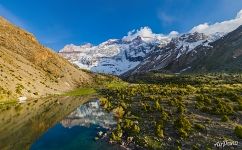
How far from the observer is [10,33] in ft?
636

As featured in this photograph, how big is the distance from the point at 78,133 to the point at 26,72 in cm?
9544

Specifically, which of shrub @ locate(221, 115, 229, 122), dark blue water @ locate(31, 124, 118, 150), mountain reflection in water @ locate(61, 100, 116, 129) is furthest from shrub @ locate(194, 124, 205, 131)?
mountain reflection in water @ locate(61, 100, 116, 129)

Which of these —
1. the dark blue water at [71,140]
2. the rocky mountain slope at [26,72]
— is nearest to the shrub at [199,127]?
the dark blue water at [71,140]

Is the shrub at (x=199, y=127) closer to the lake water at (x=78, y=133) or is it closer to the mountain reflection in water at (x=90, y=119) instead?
the lake water at (x=78, y=133)

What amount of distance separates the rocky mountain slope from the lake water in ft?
138

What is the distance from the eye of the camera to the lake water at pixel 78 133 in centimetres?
4606

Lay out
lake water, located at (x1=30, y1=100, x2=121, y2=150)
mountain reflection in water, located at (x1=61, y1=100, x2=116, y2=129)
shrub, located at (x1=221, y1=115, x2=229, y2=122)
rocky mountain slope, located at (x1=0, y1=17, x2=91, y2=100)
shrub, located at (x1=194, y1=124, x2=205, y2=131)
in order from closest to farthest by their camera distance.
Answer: lake water, located at (x1=30, y1=100, x2=121, y2=150)
shrub, located at (x1=194, y1=124, x2=205, y2=131)
shrub, located at (x1=221, y1=115, x2=229, y2=122)
mountain reflection in water, located at (x1=61, y1=100, x2=116, y2=129)
rocky mountain slope, located at (x1=0, y1=17, x2=91, y2=100)

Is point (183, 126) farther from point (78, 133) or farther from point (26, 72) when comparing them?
point (26, 72)

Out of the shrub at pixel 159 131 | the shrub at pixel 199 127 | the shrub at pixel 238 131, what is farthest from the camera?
the shrub at pixel 199 127

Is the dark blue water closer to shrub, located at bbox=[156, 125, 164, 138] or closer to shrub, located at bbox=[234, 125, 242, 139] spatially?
shrub, located at bbox=[156, 125, 164, 138]

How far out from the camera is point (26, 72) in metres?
144

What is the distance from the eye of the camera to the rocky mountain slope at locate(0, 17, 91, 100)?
11700 centimetres

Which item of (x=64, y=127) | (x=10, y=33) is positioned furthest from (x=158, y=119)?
(x=10, y=33)

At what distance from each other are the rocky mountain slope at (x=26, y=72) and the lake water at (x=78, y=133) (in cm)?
4201
